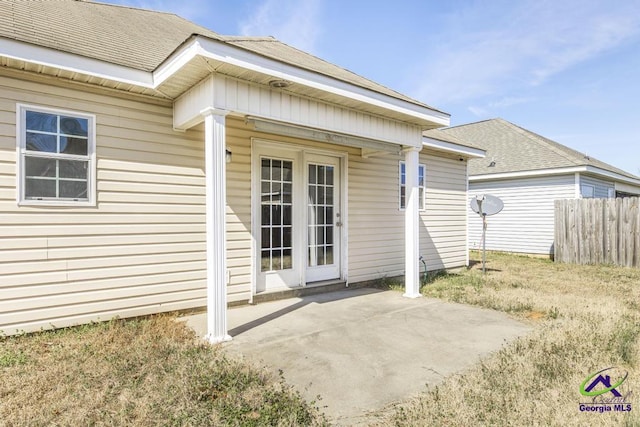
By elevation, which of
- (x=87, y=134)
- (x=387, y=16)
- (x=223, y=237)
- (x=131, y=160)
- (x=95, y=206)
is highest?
(x=387, y=16)

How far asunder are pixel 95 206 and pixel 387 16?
7.01 m

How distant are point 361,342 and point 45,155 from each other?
392cm

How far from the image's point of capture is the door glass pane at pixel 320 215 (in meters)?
5.98

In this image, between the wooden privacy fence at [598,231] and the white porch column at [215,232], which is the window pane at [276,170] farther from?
the wooden privacy fence at [598,231]

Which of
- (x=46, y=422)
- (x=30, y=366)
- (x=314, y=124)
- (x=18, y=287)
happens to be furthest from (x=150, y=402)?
(x=314, y=124)

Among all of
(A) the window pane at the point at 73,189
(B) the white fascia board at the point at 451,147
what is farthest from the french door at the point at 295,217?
(B) the white fascia board at the point at 451,147

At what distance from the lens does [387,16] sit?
307 inches

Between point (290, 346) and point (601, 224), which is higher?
point (601, 224)

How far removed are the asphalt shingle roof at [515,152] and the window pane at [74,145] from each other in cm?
1032

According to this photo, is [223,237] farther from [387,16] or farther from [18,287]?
[387,16]

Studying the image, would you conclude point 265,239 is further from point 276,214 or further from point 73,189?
point 73,189

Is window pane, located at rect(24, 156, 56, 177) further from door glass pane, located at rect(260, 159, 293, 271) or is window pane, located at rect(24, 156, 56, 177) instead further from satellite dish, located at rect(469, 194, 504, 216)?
Result: satellite dish, located at rect(469, 194, 504, 216)

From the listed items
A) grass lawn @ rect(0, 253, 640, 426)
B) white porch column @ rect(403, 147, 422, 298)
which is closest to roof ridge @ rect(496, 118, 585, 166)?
white porch column @ rect(403, 147, 422, 298)

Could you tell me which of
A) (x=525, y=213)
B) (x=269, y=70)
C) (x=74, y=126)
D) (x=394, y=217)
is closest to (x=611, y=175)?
(x=525, y=213)
